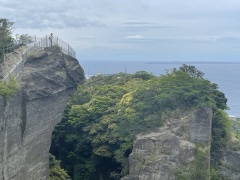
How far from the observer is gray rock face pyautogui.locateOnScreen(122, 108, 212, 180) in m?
24.4

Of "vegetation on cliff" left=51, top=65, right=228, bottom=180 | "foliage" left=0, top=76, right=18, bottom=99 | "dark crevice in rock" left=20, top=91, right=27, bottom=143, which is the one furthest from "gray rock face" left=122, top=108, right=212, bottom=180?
"foliage" left=0, top=76, right=18, bottom=99

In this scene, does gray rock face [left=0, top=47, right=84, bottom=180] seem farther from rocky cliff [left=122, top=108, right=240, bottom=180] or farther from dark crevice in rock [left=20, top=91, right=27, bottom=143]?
rocky cliff [left=122, top=108, right=240, bottom=180]

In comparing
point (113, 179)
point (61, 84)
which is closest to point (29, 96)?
point (61, 84)

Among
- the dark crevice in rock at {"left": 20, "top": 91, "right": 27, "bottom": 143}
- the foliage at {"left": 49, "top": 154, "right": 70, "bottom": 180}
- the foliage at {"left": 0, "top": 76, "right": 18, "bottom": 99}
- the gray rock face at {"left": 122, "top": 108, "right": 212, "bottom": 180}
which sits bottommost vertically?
the foliage at {"left": 49, "top": 154, "right": 70, "bottom": 180}

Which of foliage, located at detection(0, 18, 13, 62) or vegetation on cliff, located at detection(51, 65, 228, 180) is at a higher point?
foliage, located at detection(0, 18, 13, 62)

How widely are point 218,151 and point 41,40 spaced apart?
13.8 metres

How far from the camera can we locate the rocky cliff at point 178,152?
79.8ft

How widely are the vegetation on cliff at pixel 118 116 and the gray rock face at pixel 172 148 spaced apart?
0.97 m

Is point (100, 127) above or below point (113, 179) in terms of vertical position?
A: above

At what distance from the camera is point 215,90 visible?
31.6 meters

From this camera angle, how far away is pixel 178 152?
24.6 meters

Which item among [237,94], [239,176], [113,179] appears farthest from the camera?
[237,94]

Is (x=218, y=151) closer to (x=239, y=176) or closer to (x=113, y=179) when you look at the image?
(x=239, y=176)

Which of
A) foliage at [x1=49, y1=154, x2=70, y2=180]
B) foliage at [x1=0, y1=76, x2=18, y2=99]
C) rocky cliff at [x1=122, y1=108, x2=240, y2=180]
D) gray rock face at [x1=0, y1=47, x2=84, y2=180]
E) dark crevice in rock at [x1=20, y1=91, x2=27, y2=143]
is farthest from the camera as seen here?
foliage at [x1=49, y1=154, x2=70, y2=180]
